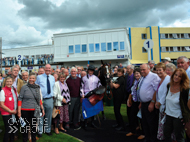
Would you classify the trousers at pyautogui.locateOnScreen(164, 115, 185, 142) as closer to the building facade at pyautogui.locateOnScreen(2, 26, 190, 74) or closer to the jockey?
the jockey

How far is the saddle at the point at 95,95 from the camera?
476cm

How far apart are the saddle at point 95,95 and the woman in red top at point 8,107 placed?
2197mm

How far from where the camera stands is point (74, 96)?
5.00 meters

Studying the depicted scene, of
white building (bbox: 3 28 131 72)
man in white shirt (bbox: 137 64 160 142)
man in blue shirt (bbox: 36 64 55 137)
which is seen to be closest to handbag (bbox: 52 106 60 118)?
man in blue shirt (bbox: 36 64 55 137)

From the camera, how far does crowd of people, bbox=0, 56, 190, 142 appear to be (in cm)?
282

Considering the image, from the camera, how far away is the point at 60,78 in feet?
15.6

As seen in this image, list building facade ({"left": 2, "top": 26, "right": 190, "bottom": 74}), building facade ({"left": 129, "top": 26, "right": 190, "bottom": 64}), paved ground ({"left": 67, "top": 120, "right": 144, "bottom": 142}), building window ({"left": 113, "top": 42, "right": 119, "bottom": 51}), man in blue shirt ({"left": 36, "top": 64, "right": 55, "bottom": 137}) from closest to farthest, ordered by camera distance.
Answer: paved ground ({"left": 67, "top": 120, "right": 144, "bottom": 142}) < man in blue shirt ({"left": 36, "top": 64, "right": 55, "bottom": 137}) < building window ({"left": 113, "top": 42, "right": 119, "bottom": 51}) < building facade ({"left": 2, "top": 26, "right": 190, "bottom": 74}) < building facade ({"left": 129, "top": 26, "right": 190, "bottom": 64})

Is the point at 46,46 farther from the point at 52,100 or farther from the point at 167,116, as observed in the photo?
the point at 167,116

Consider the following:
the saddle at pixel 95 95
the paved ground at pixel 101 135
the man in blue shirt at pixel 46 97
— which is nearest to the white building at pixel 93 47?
the saddle at pixel 95 95

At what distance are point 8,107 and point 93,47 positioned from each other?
21.3 meters

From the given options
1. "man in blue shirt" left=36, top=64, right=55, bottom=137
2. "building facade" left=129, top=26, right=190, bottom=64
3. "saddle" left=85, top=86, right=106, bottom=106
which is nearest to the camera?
"man in blue shirt" left=36, top=64, right=55, bottom=137

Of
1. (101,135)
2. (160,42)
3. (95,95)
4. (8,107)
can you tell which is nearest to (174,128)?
(101,135)

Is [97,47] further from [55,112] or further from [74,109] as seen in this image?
[55,112]

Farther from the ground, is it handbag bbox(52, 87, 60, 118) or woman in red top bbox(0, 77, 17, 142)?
woman in red top bbox(0, 77, 17, 142)
